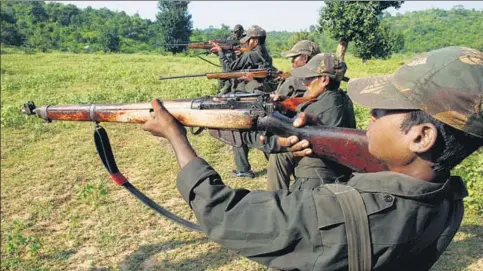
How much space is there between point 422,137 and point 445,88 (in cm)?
17

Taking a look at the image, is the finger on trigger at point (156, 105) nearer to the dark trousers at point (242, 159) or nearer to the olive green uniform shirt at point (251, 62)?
the dark trousers at point (242, 159)

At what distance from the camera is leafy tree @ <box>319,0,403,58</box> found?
12.6 m

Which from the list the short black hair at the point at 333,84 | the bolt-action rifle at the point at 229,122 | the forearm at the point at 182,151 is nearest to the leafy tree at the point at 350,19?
the short black hair at the point at 333,84

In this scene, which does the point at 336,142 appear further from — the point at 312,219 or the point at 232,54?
the point at 232,54

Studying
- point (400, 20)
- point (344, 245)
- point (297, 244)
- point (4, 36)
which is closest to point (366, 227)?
point (344, 245)

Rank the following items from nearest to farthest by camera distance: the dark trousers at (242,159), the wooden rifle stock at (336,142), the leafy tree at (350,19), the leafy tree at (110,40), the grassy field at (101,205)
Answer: the wooden rifle stock at (336,142) → the grassy field at (101,205) → the dark trousers at (242,159) → the leafy tree at (350,19) → the leafy tree at (110,40)

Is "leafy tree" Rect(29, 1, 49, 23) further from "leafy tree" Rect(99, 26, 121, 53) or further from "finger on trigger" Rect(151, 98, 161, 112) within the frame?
"finger on trigger" Rect(151, 98, 161, 112)

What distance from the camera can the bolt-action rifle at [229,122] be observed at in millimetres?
1892

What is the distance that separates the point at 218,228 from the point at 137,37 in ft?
168

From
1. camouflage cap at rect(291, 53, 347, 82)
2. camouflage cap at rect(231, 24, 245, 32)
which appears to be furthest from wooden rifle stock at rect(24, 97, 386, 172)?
camouflage cap at rect(231, 24, 245, 32)

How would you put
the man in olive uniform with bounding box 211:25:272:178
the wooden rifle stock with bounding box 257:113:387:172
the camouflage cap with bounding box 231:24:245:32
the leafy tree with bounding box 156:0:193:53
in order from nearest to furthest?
1. the wooden rifle stock with bounding box 257:113:387:172
2. the man in olive uniform with bounding box 211:25:272:178
3. the camouflage cap with bounding box 231:24:245:32
4. the leafy tree with bounding box 156:0:193:53

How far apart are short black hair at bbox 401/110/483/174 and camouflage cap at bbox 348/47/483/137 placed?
0.04 m

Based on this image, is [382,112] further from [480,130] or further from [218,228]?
[218,228]

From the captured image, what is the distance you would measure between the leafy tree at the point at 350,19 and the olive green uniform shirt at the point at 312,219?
38.1 feet
